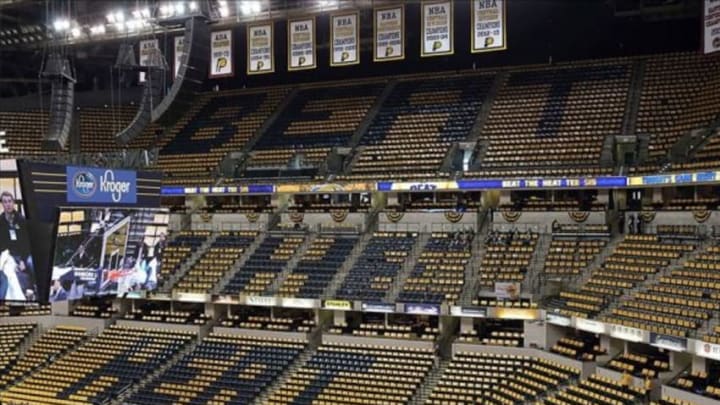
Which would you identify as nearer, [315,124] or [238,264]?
[238,264]

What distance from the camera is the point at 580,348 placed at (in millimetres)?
25922

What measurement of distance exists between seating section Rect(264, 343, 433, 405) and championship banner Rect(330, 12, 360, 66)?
12.4 meters

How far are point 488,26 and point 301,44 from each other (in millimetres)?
8231

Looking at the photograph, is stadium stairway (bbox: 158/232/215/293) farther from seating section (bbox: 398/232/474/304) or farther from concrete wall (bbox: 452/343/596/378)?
concrete wall (bbox: 452/343/596/378)

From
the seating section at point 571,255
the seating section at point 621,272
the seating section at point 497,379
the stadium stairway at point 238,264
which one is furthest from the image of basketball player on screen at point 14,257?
the seating section at point 571,255

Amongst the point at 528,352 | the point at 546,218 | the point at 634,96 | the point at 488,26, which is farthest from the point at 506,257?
the point at 488,26

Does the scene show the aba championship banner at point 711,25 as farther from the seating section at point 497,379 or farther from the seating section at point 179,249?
the seating section at point 179,249

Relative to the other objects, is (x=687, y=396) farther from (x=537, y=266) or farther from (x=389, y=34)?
(x=389, y=34)

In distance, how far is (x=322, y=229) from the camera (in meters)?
36.1

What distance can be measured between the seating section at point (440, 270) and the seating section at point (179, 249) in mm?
10393

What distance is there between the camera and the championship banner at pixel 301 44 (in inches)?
1437

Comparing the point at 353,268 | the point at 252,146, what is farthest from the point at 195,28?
the point at 252,146

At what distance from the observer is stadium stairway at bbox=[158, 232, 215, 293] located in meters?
34.5

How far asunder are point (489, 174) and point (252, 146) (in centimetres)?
1252
